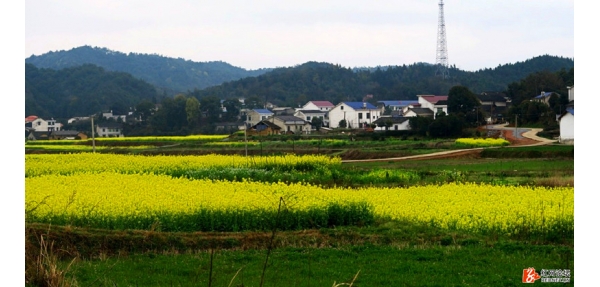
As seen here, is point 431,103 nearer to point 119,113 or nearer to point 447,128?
point 447,128

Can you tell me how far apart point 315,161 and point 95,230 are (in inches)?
535

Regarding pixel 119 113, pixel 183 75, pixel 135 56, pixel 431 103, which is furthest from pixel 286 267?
pixel 183 75

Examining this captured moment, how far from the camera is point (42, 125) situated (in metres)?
47.1

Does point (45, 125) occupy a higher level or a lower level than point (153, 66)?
lower

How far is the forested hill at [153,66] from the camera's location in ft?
198

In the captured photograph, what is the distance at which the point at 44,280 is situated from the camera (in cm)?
671

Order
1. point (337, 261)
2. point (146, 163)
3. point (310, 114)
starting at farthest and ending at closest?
1. point (310, 114)
2. point (146, 163)
3. point (337, 261)

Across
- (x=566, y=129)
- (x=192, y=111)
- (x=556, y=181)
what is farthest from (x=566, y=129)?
(x=192, y=111)

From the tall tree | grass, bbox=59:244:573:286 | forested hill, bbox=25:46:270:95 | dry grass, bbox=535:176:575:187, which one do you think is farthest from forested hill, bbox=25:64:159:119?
grass, bbox=59:244:573:286

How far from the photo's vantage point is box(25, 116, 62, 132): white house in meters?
44.9

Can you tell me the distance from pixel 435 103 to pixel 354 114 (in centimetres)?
815

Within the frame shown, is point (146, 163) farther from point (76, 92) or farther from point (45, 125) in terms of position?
point (76, 92)

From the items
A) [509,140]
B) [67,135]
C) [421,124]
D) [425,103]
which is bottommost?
[509,140]
